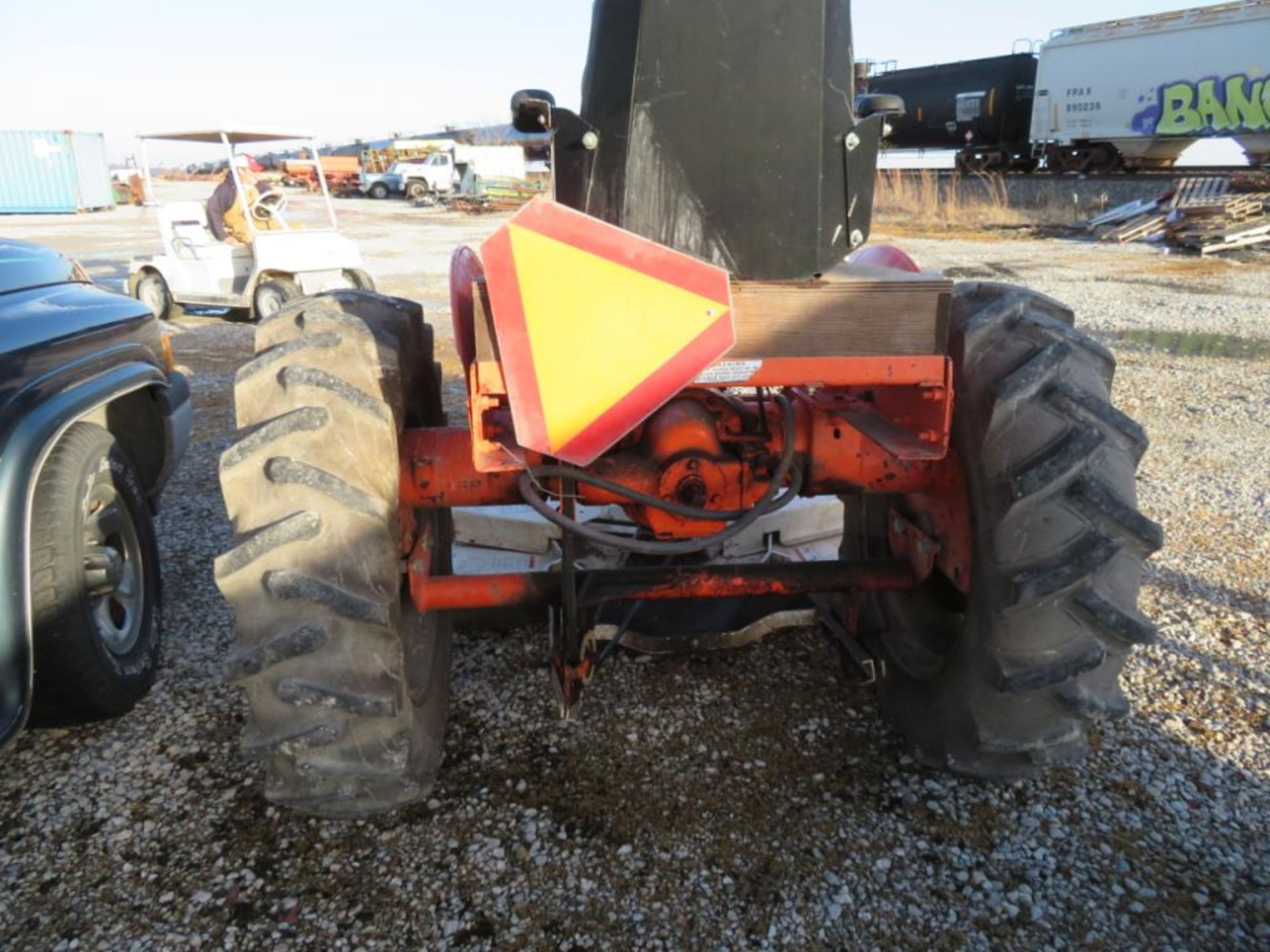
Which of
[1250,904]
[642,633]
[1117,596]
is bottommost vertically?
[1250,904]

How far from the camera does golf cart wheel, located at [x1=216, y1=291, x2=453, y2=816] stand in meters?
2.23

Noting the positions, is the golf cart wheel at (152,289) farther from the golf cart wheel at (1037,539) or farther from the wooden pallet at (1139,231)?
the wooden pallet at (1139,231)

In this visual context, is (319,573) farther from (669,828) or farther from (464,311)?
(669,828)

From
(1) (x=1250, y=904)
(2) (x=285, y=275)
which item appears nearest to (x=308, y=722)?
(1) (x=1250, y=904)

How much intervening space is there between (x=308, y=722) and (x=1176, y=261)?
16.9m

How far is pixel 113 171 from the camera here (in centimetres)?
4625

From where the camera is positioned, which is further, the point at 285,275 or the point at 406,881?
the point at 285,275

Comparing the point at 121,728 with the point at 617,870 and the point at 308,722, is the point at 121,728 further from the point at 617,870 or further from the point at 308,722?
the point at 617,870

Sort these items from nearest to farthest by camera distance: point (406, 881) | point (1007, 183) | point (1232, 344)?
1. point (406, 881)
2. point (1232, 344)
3. point (1007, 183)

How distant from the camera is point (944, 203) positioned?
24.5 metres

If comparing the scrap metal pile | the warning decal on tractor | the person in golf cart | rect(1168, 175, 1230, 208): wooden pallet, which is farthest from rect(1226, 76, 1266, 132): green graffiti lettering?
the warning decal on tractor

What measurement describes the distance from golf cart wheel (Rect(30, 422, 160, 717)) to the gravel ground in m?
0.19

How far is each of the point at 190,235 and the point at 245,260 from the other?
0.81 metres

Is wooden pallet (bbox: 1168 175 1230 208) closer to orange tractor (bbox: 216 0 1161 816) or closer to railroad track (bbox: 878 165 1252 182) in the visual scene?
railroad track (bbox: 878 165 1252 182)
